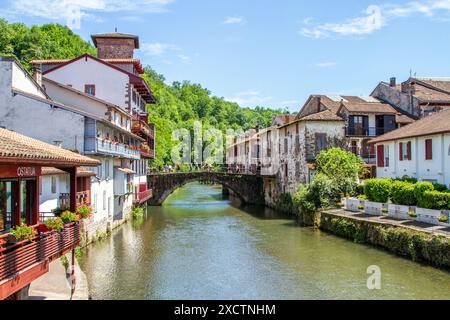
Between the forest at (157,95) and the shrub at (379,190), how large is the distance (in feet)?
150

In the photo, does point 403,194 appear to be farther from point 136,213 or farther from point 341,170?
point 136,213

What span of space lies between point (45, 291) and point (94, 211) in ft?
49.1

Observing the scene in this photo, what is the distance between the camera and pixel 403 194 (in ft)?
108

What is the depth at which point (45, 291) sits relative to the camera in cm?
1853

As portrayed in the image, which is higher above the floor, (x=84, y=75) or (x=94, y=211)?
(x=84, y=75)

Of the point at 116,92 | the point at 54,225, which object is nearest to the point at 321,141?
the point at 116,92

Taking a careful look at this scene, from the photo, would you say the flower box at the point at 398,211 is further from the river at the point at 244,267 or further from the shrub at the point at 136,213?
the shrub at the point at 136,213

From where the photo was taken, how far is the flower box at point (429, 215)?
28.5 metres

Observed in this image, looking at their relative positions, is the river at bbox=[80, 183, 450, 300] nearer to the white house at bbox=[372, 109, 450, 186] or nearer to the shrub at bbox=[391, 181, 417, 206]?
the shrub at bbox=[391, 181, 417, 206]

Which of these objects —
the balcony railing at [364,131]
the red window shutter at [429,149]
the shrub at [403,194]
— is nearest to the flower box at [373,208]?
the shrub at [403,194]

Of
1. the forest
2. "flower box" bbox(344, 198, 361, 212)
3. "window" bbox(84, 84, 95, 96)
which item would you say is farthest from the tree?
the forest

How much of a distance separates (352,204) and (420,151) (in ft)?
22.1
